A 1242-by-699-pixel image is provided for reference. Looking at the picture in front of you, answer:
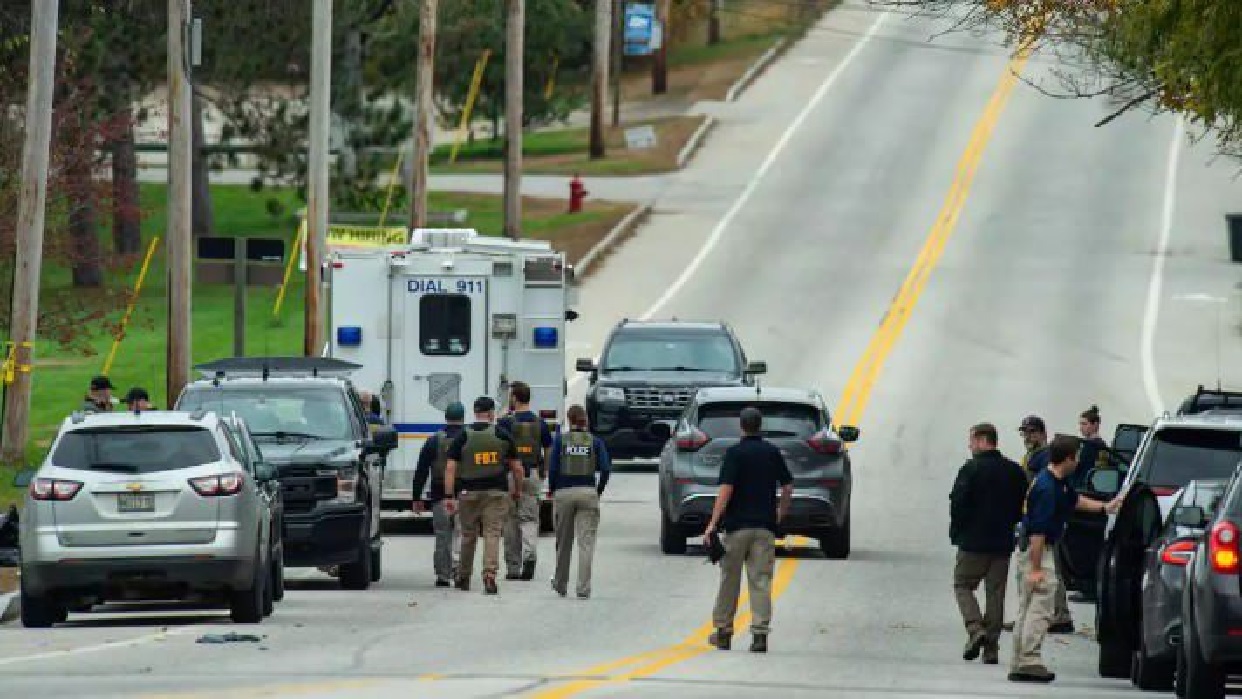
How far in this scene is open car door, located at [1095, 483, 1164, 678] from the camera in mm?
18500

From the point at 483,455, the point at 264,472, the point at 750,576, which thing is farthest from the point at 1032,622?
the point at 483,455

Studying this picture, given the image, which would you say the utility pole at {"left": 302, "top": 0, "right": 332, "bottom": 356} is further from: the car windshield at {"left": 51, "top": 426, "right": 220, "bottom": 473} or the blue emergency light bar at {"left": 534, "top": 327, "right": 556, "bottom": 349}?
the car windshield at {"left": 51, "top": 426, "right": 220, "bottom": 473}

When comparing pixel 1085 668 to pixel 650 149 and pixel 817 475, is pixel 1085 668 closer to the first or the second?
pixel 817 475

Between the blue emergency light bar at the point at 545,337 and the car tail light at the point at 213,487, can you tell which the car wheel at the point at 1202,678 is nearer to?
the car tail light at the point at 213,487

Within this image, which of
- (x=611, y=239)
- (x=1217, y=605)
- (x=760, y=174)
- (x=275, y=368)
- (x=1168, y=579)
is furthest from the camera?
(x=760, y=174)

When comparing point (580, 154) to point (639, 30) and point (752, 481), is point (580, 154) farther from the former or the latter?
point (752, 481)

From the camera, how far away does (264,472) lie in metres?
22.4

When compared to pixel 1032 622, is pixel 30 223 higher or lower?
higher

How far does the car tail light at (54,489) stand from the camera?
21.1 metres

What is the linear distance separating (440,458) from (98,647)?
6.32 metres

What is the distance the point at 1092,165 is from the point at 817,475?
4640 cm

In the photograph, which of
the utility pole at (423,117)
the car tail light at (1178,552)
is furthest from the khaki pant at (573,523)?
the utility pole at (423,117)

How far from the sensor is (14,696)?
1634 centimetres

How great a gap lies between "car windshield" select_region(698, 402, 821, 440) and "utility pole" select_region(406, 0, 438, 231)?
20.2m
